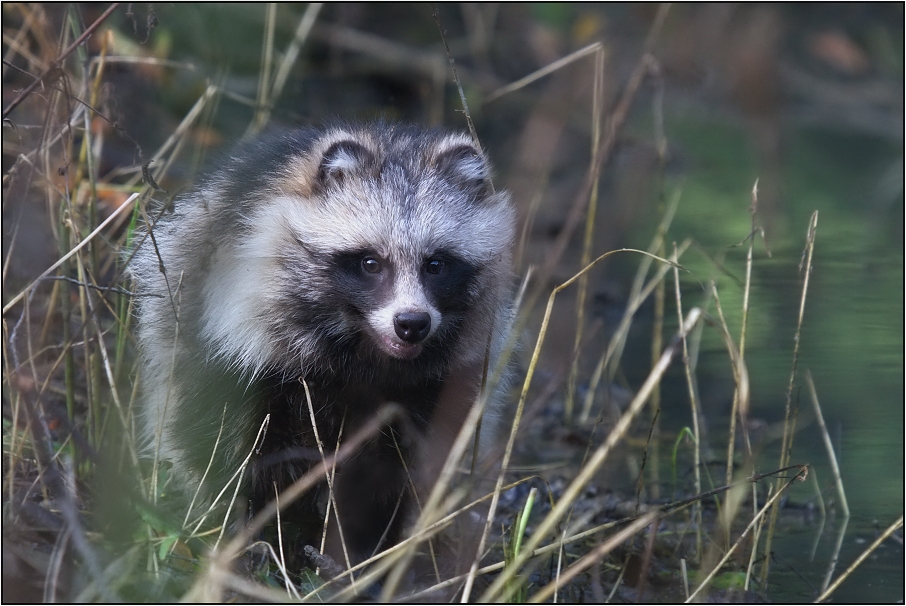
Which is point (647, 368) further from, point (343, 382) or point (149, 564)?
point (149, 564)

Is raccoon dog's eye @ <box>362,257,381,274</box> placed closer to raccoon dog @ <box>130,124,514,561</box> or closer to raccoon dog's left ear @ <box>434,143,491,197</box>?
raccoon dog @ <box>130,124,514,561</box>

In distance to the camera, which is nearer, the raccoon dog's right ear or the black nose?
the black nose

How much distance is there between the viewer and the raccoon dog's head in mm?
3609

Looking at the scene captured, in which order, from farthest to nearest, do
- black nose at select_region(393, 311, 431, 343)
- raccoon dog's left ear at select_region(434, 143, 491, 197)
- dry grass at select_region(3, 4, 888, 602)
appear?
raccoon dog's left ear at select_region(434, 143, 491, 197) < black nose at select_region(393, 311, 431, 343) < dry grass at select_region(3, 4, 888, 602)

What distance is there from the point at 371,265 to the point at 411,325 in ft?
1.10

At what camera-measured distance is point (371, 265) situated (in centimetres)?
364

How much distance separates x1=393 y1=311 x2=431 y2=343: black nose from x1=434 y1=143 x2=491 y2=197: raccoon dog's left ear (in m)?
0.69

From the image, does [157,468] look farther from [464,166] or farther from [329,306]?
[464,166]

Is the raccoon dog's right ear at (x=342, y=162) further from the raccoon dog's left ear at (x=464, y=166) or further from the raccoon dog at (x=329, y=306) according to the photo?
the raccoon dog's left ear at (x=464, y=166)

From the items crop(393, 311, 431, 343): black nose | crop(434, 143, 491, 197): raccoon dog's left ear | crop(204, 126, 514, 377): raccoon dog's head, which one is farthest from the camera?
crop(434, 143, 491, 197): raccoon dog's left ear

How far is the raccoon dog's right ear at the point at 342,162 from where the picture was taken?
3.69 metres

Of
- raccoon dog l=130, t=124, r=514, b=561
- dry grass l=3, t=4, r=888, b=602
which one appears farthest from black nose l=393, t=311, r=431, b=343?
dry grass l=3, t=4, r=888, b=602

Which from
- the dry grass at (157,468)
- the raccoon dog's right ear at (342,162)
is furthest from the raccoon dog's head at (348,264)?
the dry grass at (157,468)

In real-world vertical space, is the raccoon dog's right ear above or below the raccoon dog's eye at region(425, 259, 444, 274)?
above
